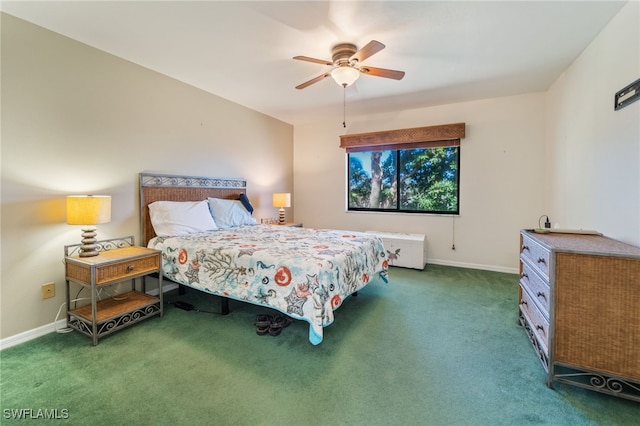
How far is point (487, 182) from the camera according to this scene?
13.5ft

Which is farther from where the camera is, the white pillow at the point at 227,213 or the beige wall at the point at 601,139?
the white pillow at the point at 227,213

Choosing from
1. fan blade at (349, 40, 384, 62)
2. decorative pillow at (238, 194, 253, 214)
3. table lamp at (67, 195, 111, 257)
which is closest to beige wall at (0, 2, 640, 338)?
table lamp at (67, 195, 111, 257)

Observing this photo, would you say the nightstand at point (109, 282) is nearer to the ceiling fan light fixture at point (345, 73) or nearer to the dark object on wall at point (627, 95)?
the ceiling fan light fixture at point (345, 73)

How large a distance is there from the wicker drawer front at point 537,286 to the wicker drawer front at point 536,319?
0.06 meters

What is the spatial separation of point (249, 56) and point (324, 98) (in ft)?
4.89

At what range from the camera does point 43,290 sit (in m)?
2.35

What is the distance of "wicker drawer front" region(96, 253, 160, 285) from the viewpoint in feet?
7.39

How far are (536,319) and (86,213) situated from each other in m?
3.58

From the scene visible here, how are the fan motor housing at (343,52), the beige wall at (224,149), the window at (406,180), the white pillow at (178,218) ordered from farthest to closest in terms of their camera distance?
the window at (406,180), the white pillow at (178,218), the fan motor housing at (343,52), the beige wall at (224,149)

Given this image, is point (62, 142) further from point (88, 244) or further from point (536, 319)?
point (536, 319)

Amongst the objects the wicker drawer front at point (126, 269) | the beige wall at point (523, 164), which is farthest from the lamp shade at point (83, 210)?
the beige wall at point (523, 164)

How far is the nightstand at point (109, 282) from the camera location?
2217 mm

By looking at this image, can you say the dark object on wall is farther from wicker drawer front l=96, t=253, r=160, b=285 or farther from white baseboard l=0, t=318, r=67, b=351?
white baseboard l=0, t=318, r=67, b=351

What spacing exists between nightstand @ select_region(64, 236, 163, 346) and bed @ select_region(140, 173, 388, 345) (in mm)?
274
